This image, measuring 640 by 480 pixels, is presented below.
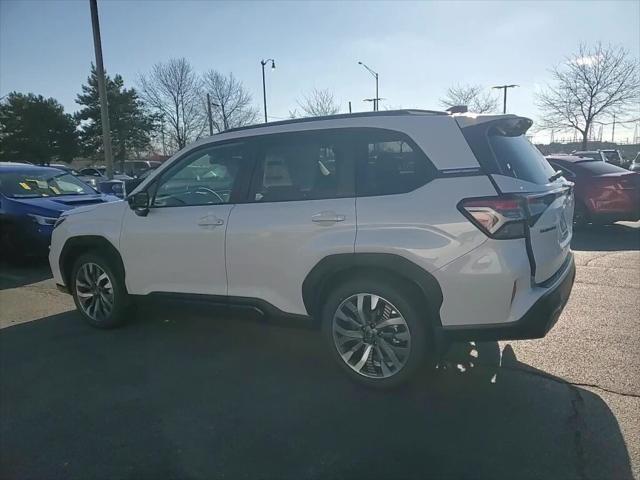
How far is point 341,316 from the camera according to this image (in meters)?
3.35

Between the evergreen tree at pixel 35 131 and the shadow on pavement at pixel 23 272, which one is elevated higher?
the evergreen tree at pixel 35 131

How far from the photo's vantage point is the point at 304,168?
3537 mm

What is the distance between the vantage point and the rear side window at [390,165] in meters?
3.08

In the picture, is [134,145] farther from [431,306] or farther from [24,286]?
[431,306]

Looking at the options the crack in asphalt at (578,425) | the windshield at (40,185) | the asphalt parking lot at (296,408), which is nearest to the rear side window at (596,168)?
the asphalt parking lot at (296,408)

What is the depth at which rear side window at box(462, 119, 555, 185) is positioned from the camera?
296 centimetres

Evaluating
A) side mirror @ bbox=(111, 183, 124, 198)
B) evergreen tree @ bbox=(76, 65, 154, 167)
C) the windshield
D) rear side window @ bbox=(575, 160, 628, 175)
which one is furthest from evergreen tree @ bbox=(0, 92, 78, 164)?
rear side window @ bbox=(575, 160, 628, 175)

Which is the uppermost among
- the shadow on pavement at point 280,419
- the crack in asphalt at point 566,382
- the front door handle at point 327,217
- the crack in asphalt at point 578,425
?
the front door handle at point 327,217

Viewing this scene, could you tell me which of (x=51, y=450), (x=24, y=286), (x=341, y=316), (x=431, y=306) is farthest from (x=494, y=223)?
(x=24, y=286)

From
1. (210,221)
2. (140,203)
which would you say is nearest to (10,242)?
(140,203)

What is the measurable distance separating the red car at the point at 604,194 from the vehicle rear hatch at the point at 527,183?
6293mm

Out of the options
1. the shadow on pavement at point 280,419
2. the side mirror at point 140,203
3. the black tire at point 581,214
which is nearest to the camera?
the shadow on pavement at point 280,419

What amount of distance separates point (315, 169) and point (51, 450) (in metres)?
2.43

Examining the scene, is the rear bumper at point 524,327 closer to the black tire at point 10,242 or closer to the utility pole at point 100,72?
the black tire at point 10,242
